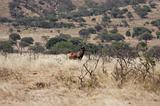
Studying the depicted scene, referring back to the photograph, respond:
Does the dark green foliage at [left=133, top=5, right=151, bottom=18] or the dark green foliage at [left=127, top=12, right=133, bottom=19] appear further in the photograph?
the dark green foliage at [left=127, top=12, right=133, bottom=19]

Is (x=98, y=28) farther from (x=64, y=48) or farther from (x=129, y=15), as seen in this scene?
(x=64, y=48)

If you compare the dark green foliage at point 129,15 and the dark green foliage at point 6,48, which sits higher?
the dark green foliage at point 6,48

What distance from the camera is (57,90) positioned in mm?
11922

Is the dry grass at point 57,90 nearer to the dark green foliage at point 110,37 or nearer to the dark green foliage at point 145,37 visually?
the dark green foliage at point 110,37

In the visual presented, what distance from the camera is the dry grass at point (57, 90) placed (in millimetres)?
11211

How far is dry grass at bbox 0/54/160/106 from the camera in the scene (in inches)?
441

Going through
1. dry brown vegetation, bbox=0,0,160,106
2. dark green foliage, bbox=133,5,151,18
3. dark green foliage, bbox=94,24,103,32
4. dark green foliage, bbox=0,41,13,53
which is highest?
dry brown vegetation, bbox=0,0,160,106

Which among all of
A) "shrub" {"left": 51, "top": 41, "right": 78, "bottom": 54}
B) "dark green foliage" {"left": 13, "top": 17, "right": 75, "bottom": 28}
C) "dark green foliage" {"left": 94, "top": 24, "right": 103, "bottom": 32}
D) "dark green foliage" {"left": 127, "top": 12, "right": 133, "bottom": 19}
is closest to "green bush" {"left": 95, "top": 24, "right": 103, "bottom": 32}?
"dark green foliage" {"left": 94, "top": 24, "right": 103, "bottom": 32}

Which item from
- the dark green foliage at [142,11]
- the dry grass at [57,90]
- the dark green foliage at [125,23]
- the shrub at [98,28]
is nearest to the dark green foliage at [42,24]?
the shrub at [98,28]

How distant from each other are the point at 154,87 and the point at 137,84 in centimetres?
51

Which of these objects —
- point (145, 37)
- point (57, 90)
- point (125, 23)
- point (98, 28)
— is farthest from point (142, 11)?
point (57, 90)

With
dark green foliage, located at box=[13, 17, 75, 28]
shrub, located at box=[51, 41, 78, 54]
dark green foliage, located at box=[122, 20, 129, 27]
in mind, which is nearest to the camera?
shrub, located at box=[51, 41, 78, 54]

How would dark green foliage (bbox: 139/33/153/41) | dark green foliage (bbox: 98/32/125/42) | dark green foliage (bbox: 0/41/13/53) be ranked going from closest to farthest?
dark green foliage (bbox: 0/41/13/53), dark green foliage (bbox: 98/32/125/42), dark green foliage (bbox: 139/33/153/41)

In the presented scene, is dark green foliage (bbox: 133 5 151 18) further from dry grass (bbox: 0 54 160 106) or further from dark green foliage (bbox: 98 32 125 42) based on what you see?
dry grass (bbox: 0 54 160 106)
